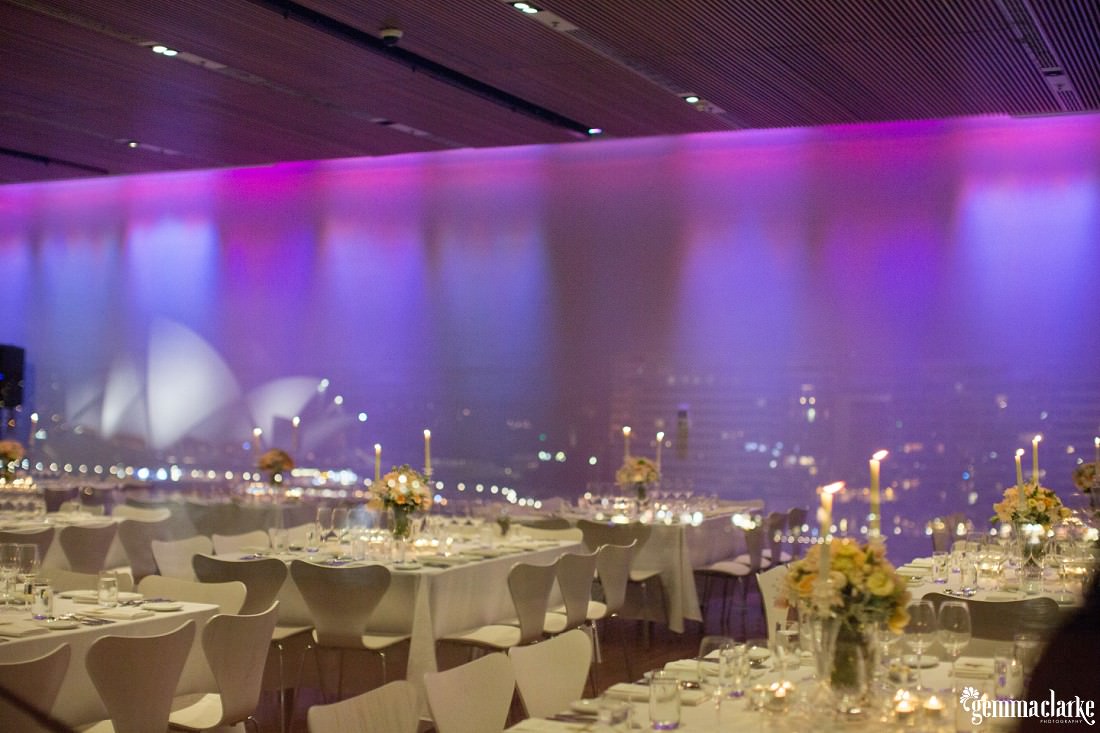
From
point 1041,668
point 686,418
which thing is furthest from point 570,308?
point 1041,668

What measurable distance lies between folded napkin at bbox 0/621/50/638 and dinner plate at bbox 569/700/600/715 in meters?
2.10

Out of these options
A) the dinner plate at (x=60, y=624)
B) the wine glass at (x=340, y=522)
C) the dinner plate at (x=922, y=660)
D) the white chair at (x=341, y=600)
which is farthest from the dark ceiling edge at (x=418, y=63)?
the dinner plate at (x=922, y=660)

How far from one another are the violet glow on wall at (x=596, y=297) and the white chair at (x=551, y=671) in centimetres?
763

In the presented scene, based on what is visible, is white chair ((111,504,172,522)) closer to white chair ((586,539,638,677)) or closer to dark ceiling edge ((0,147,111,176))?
white chair ((586,539,638,677))

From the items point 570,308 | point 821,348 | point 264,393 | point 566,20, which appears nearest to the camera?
point 566,20

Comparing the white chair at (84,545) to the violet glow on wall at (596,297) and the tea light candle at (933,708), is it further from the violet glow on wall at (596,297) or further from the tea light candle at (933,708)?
the tea light candle at (933,708)

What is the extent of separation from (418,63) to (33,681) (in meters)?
5.59

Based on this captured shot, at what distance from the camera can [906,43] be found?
7645 millimetres

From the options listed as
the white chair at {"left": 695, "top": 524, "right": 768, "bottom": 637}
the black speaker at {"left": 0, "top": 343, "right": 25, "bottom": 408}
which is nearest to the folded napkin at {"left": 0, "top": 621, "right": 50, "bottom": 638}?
the white chair at {"left": 695, "top": 524, "right": 768, "bottom": 637}

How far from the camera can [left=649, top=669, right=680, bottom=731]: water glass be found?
3.08 meters

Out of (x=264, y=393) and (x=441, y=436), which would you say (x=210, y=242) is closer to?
(x=264, y=393)

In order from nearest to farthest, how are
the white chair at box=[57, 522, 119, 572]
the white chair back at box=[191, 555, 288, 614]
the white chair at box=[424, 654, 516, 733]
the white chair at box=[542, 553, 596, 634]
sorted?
the white chair at box=[424, 654, 516, 733] → the white chair back at box=[191, 555, 288, 614] → the white chair at box=[542, 553, 596, 634] → the white chair at box=[57, 522, 119, 572]

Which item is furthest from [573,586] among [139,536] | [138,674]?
[139,536]

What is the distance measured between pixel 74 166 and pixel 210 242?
5.79ft
